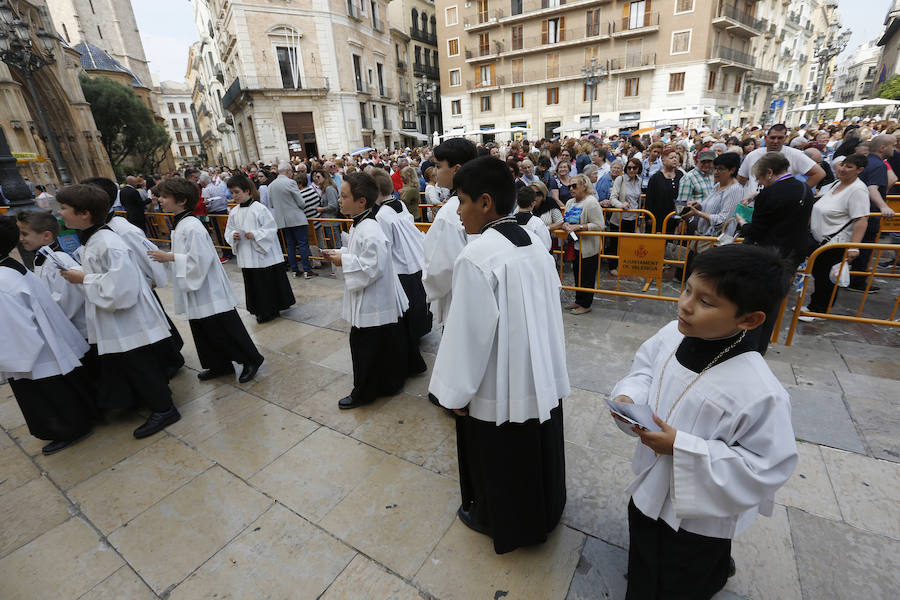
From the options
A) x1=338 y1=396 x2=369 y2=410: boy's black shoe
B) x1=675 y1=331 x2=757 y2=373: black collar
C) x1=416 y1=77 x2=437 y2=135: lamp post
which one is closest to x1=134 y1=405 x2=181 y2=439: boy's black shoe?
x1=338 y1=396 x2=369 y2=410: boy's black shoe

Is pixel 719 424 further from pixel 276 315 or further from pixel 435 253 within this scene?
pixel 276 315

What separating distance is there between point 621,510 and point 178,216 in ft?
13.8

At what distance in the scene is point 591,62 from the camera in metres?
32.8

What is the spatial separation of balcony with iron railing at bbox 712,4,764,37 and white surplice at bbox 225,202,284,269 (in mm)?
36992

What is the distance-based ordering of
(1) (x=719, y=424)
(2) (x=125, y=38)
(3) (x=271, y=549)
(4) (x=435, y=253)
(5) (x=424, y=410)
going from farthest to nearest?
(2) (x=125, y=38) → (5) (x=424, y=410) → (4) (x=435, y=253) → (3) (x=271, y=549) → (1) (x=719, y=424)

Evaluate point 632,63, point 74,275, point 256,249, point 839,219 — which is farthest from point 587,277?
point 632,63

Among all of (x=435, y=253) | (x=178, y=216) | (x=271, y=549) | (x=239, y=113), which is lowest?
(x=271, y=549)

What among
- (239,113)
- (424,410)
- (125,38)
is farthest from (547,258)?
(125,38)

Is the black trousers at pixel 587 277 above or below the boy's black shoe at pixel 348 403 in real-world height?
above

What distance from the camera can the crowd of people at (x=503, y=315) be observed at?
1.37 meters

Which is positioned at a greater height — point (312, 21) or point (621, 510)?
point (312, 21)

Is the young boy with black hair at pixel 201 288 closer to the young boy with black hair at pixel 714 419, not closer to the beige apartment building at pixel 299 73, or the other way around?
the young boy with black hair at pixel 714 419

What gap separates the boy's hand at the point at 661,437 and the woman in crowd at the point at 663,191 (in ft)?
17.9

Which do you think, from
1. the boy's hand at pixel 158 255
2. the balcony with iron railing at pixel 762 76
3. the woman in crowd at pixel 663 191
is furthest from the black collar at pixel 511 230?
the balcony with iron railing at pixel 762 76
